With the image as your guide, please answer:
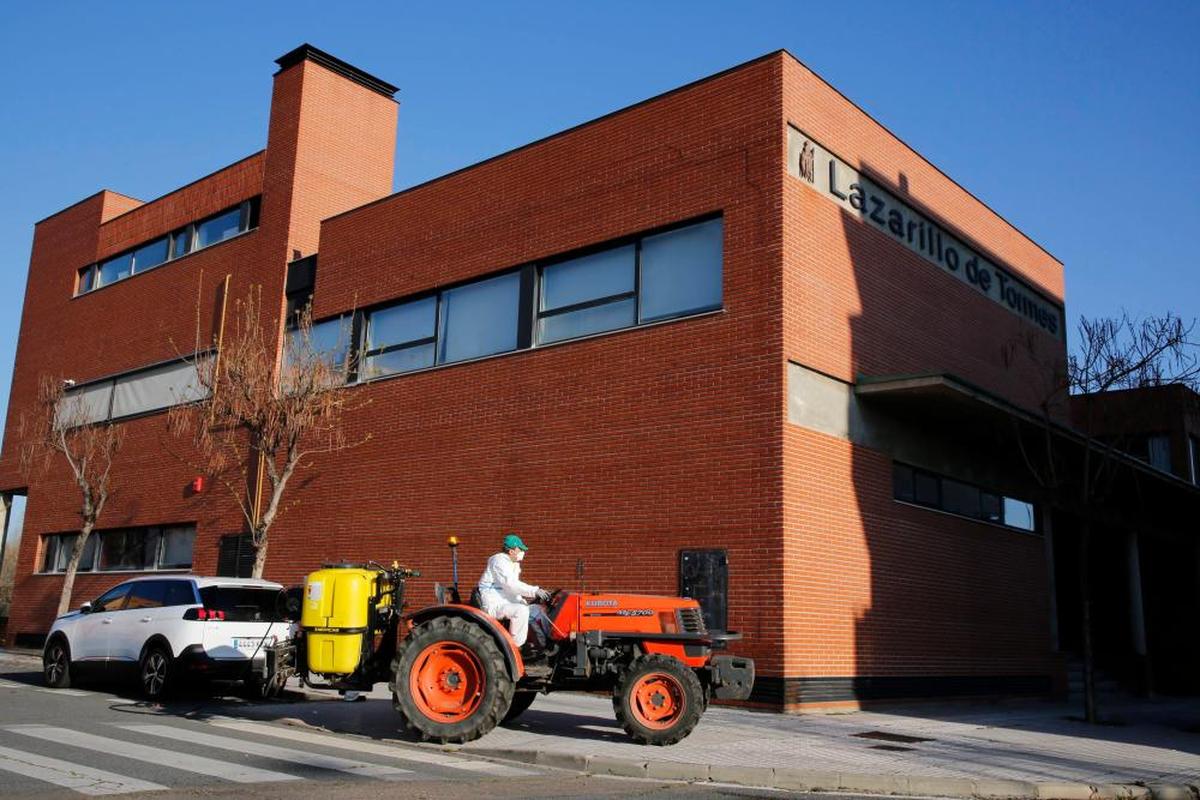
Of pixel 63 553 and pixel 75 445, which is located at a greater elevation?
pixel 75 445

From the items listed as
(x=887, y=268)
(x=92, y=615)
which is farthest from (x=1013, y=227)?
(x=92, y=615)

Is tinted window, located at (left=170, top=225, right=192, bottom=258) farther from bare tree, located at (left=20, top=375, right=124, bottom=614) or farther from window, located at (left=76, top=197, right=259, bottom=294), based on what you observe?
bare tree, located at (left=20, top=375, right=124, bottom=614)

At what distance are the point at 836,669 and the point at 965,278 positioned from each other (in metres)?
8.99

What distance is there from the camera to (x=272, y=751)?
375 inches

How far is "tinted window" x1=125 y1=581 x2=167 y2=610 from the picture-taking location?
48.0 ft

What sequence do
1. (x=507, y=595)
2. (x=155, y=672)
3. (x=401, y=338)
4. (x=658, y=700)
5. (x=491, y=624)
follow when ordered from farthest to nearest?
(x=401, y=338)
(x=155, y=672)
(x=507, y=595)
(x=658, y=700)
(x=491, y=624)

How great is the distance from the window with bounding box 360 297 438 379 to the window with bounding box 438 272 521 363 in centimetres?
39

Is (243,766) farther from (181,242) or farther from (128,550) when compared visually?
(181,242)

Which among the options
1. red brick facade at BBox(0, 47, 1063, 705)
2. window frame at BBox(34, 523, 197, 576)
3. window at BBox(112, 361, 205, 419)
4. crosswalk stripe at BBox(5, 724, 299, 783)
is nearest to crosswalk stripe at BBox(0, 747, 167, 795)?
crosswalk stripe at BBox(5, 724, 299, 783)

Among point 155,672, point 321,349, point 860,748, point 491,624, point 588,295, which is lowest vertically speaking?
point 860,748

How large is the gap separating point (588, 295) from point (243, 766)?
1066 centimetres

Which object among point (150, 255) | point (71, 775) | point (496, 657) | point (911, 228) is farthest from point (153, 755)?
point (150, 255)

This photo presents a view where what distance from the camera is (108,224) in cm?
2995

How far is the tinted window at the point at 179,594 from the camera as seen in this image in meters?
14.2
